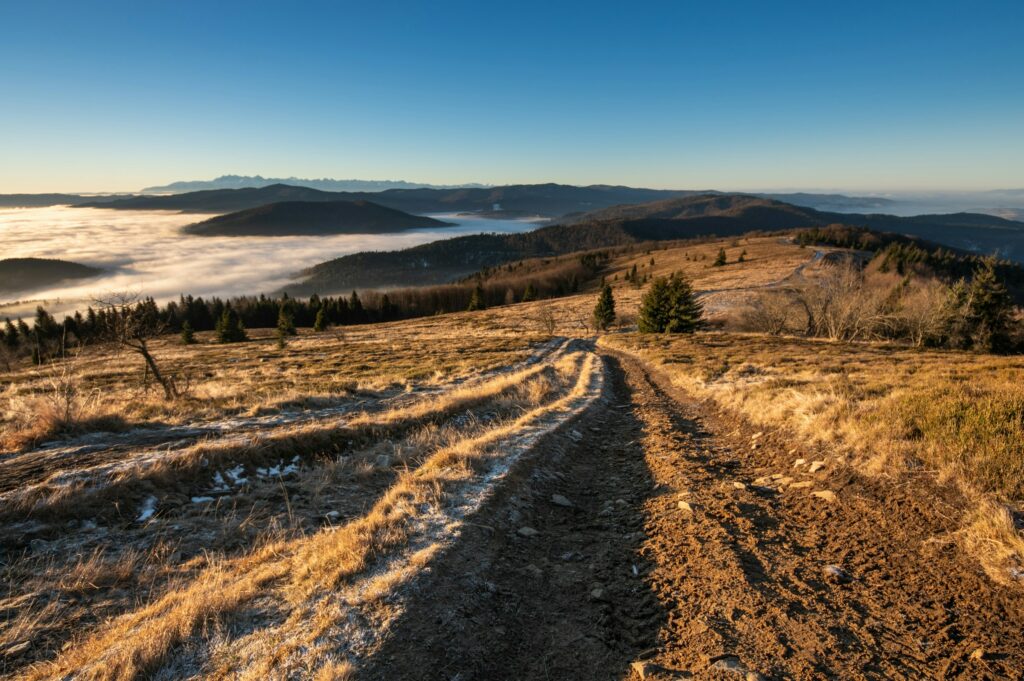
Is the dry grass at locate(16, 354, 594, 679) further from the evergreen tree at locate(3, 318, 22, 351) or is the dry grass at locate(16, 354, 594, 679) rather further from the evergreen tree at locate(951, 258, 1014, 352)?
the evergreen tree at locate(3, 318, 22, 351)

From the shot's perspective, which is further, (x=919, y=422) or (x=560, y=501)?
(x=919, y=422)

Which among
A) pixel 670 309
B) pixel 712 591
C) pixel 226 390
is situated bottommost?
pixel 670 309

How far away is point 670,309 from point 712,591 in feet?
145

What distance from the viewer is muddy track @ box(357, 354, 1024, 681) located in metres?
4.02

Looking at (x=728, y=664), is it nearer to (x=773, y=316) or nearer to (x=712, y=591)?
(x=712, y=591)

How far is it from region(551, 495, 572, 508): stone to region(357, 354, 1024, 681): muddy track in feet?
0.40

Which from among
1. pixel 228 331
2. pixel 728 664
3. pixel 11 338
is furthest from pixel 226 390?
pixel 11 338

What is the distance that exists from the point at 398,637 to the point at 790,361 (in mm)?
23641

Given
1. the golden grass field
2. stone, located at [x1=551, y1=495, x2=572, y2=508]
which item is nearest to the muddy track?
stone, located at [x1=551, y1=495, x2=572, y2=508]

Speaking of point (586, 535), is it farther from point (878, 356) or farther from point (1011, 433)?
point (878, 356)

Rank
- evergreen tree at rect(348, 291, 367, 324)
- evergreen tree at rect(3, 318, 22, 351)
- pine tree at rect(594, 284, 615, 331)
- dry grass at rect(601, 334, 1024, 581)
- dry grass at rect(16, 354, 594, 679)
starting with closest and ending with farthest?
dry grass at rect(16, 354, 594, 679) < dry grass at rect(601, 334, 1024, 581) < pine tree at rect(594, 284, 615, 331) < evergreen tree at rect(3, 318, 22, 351) < evergreen tree at rect(348, 291, 367, 324)

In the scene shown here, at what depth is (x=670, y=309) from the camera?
1826 inches

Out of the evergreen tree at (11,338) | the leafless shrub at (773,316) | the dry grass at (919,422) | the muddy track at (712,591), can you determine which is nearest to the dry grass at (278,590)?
the muddy track at (712,591)

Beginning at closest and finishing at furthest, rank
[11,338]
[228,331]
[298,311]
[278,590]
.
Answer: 1. [278,590]
2. [228,331]
3. [11,338]
4. [298,311]
